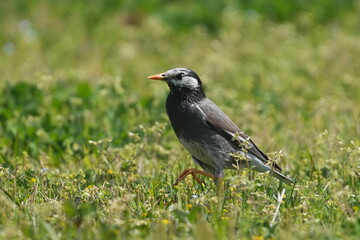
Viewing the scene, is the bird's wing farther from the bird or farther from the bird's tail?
the bird's tail

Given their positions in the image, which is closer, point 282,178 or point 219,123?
point 282,178

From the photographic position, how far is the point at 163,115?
25.7 ft

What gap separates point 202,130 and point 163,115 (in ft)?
6.19

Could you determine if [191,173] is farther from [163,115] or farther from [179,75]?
[163,115]

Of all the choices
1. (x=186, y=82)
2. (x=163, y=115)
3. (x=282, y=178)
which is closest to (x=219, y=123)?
(x=186, y=82)

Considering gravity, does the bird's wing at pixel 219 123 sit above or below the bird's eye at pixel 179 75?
below

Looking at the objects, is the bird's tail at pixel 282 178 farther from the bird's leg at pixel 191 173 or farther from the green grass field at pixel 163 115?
the bird's leg at pixel 191 173

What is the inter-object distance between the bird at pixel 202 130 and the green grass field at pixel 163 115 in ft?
0.71

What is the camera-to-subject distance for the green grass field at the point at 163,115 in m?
4.70

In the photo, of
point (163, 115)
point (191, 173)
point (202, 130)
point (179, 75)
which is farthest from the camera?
point (163, 115)

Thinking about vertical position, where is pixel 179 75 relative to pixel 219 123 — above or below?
above

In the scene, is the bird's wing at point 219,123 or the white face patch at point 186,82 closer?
the bird's wing at point 219,123

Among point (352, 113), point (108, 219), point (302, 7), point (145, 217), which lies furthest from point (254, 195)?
point (302, 7)

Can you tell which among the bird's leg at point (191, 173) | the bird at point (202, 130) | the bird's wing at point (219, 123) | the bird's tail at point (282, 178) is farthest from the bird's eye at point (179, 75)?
the bird's tail at point (282, 178)
